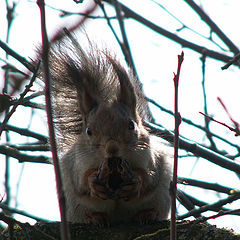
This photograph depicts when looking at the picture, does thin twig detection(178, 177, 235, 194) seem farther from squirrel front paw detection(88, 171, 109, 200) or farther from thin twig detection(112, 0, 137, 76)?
thin twig detection(112, 0, 137, 76)

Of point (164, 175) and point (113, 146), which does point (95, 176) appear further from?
point (164, 175)

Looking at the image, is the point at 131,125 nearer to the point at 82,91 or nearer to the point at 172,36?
the point at 82,91

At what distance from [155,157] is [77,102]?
0.71 m

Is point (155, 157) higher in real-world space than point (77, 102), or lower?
lower

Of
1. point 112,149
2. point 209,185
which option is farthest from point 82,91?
point 209,185

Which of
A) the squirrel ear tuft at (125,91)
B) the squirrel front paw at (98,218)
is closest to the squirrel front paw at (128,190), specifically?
the squirrel front paw at (98,218)

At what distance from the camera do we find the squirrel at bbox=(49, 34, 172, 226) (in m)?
2.45

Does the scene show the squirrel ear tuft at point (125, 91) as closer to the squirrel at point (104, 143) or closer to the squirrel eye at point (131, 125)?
the squirrel at point (104, 143)

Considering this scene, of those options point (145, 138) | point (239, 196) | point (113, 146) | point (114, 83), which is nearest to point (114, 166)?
point (113, 146)

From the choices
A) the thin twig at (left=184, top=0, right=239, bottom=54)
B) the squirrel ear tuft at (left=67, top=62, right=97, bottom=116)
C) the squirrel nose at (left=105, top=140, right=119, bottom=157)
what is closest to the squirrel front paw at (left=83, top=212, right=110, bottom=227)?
the squirrel nose at (left=105, top=140, right=119, bottom=157)

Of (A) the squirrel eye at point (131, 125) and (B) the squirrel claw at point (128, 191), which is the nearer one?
(B) the squirrel claw at point (128, 191)

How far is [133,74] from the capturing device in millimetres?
3295

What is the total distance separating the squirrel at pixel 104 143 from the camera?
2.45 metres

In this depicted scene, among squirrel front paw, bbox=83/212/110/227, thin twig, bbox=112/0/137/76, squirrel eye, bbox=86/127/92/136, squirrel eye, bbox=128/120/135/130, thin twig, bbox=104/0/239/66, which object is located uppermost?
thin twig, bbox=104/0/239/66
